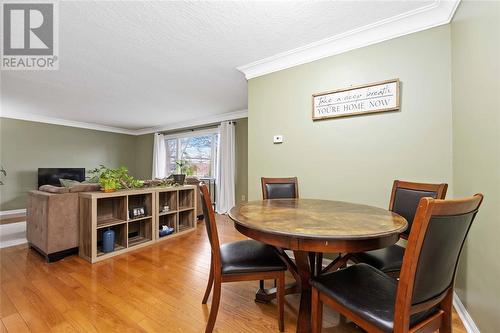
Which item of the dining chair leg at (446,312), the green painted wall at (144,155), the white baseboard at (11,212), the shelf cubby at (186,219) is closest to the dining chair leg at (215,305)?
the dining chair leg at (446,312)

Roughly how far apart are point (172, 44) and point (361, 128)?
206cm

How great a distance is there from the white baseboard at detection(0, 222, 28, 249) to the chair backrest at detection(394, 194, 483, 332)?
426 cm

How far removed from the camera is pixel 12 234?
3.31 meters

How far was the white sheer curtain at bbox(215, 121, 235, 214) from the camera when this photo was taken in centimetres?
495

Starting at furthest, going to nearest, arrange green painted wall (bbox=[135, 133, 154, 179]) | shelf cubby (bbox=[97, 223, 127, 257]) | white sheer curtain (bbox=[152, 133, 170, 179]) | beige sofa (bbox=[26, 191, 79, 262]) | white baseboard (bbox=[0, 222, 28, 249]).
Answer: green painted wall (bbox=[135, 133, 154, 179]) < white sheer curtain (bbox=[152, 133, 170, 179]) < white baseboard (bbox=[0, 222, 28, 249]) < shelf cubby (bbox=[97, 223, 127, 257]) < beige sofa (bbox=[26, 191, 79, 262])

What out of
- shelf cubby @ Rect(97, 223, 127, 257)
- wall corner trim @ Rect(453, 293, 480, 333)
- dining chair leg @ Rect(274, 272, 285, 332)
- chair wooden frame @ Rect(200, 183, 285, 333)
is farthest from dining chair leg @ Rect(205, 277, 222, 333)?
shelf cubby @ Rect(97, 223, 127, 257)

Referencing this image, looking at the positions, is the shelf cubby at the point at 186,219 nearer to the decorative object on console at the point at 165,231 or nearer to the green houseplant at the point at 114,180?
the decorative object on console at the point at 165,231

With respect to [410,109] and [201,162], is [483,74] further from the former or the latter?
[201,162]

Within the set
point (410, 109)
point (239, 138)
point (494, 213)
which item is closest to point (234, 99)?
point (239, 138)

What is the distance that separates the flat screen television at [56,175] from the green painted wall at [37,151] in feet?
0.70

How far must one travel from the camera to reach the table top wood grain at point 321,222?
→ 0.98 metres

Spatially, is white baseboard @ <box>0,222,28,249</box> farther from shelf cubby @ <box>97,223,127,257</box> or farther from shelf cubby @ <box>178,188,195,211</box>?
shelf cubby @ <box>178,188,195,211</box>

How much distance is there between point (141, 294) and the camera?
178 centimetres

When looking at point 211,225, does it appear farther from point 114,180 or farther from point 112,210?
point 112,210
